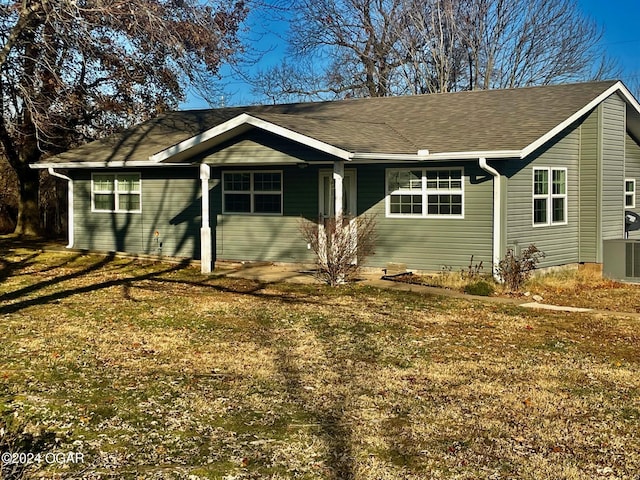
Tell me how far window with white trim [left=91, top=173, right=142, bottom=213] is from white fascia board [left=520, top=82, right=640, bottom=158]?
405 inches

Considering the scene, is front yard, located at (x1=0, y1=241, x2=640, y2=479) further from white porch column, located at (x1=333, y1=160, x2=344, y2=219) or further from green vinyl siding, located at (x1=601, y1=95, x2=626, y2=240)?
green vinyl siding, located at (x1=601, y1=95, x2=626, y2=240)

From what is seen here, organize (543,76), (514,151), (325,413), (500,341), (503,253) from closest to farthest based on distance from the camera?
(325,413)
(500,341)
(514,151)
(503,253)
(543,76)

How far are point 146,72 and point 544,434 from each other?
11669 mm

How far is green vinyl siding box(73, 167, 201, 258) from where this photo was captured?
59.6 ft

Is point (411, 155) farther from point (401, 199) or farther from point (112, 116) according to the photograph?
point (112, 116)

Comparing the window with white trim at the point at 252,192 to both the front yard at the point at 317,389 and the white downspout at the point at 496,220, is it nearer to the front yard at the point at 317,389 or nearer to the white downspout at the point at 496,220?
the white downspout at the point at 496,220

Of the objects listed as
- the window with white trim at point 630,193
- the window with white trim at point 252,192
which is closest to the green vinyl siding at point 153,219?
the window with white trim at point 252,192

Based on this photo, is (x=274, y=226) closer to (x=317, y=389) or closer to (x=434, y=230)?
(x=434, y=230)

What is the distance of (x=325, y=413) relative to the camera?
6227mm

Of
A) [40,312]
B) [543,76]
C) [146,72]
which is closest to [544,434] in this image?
[40,312]

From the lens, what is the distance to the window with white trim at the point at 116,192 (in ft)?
62.5

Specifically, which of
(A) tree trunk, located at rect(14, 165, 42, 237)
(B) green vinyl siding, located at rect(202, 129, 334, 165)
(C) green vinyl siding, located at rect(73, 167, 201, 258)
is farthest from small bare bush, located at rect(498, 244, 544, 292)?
(A) tree trunk, located at rect(14, 165, 42, 237)

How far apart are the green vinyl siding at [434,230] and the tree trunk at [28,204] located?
14.2 m

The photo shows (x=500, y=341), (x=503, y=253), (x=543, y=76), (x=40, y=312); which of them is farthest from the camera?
(x=543, y=76)
